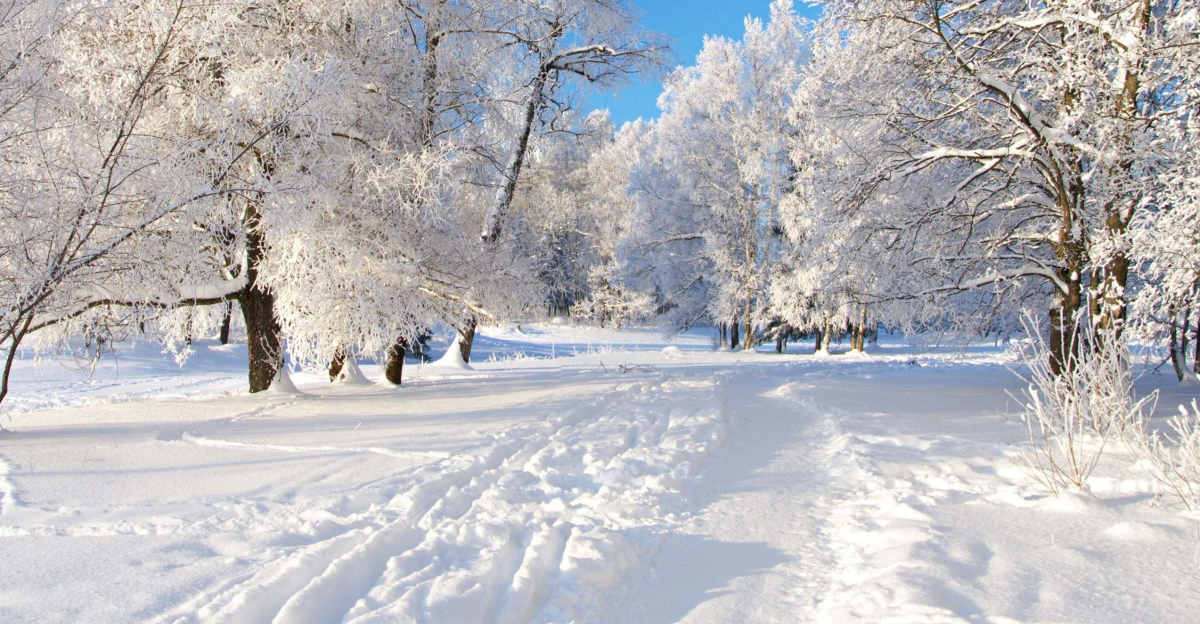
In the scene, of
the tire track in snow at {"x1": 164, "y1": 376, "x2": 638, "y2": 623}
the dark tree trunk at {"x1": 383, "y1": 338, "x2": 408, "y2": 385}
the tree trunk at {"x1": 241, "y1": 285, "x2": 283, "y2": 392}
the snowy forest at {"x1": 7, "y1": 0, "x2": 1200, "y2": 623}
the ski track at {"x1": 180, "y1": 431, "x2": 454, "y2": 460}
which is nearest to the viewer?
the tire track in snow at {"x1": 164, "y1": 376, "x2": 638, "y2": 623}

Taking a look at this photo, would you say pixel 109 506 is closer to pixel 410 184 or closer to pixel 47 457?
pixel 47 457

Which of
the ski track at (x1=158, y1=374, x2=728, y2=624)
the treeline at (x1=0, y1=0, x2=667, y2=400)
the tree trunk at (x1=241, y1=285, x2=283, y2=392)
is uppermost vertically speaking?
the treeline at (x1=0, y1=0, x2=667, y2=400)

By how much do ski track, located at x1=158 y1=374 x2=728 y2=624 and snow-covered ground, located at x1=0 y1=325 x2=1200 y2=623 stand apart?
0.05 feet

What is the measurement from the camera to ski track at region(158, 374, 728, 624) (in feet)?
9.34

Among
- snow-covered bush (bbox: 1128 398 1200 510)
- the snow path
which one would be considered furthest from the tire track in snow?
snow-covered bush (bbox: 1128 398 1200 510)

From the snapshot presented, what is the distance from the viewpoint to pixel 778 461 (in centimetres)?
596

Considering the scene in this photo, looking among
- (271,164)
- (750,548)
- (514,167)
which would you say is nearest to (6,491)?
(750,548)

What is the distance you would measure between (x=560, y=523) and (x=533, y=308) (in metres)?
7.60

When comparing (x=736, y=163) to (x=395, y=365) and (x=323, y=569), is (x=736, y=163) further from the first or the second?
(x=323, y=569)

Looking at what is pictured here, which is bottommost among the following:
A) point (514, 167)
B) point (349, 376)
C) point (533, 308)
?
point (349, 376)

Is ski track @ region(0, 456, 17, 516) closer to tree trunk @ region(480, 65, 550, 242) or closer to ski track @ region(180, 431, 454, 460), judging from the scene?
ski track @ region(180, 431, 454, 460)

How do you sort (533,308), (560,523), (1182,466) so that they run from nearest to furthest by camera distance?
(560,523) < (1182,466) < (533,308)

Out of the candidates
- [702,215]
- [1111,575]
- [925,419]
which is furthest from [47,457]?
[702,215]

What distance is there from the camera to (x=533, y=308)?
11.4 metres
